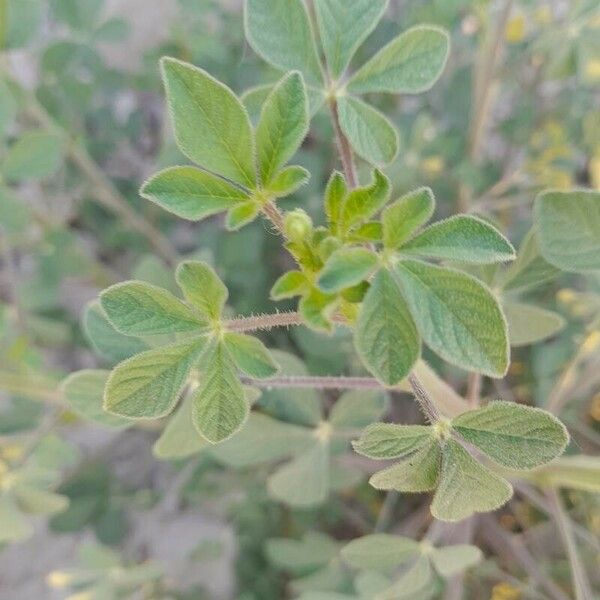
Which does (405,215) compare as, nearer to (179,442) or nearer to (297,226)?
(297,226)

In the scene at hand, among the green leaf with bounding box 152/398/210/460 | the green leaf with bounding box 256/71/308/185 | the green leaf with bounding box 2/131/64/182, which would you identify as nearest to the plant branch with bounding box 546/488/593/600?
the green leaf with bounding box 152/398/210/460

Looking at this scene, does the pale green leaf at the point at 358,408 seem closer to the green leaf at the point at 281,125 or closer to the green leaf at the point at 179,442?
the green leaf at the point at 179,442

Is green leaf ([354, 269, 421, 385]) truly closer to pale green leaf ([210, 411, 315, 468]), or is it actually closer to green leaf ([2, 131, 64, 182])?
pale green leaf ([210, 411, 315, 468])

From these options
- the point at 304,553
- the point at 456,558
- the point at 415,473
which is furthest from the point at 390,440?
the point at 304,553

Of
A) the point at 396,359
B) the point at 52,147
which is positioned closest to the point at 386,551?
the point at 396,359

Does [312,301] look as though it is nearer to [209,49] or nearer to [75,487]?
[209,49]
